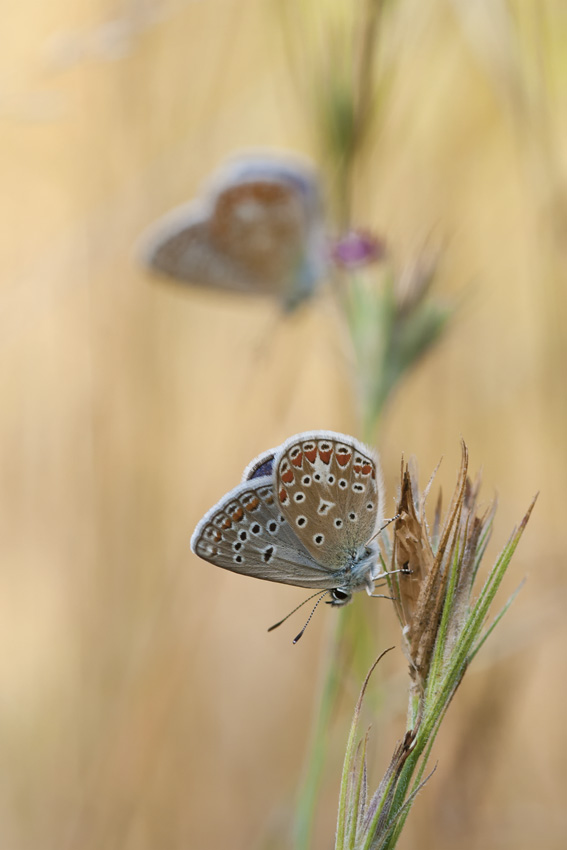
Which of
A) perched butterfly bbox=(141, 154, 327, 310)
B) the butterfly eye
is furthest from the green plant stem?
perched butterfly bbox=(141, 154, 327, 310)

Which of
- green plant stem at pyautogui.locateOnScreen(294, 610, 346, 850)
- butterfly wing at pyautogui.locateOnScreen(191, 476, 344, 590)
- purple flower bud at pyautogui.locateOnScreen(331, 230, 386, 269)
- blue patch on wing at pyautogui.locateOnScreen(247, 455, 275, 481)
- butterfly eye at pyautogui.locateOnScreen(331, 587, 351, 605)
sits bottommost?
green plant stem at pyautogui.locateOnScreen(294, 610, 346, 850)

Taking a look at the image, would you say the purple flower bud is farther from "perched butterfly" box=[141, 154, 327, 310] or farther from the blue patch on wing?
the blue patch on wing

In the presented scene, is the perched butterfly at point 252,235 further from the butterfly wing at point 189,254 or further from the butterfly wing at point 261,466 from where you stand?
the butterfly wing at point 261,466

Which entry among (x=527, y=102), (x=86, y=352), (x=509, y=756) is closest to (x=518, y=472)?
(x=509, y=756)

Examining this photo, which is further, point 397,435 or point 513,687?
point 397,435

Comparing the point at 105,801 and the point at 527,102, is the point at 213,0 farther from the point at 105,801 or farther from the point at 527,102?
the point at 105,801

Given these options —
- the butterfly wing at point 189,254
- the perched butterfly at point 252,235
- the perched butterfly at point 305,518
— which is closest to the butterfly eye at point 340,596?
the perched butterfly at point 305,518
